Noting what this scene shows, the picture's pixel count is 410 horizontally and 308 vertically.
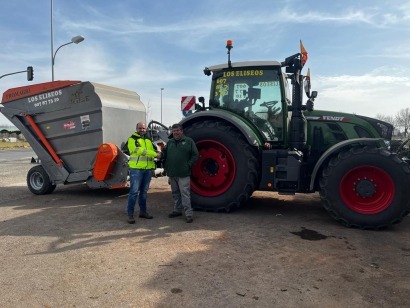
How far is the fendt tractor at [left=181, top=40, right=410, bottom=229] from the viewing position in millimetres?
6004

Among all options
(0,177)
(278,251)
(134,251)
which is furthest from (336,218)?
(0,177)

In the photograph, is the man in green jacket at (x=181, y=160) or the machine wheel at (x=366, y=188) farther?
the man in green jacket at (x=181, y=160)

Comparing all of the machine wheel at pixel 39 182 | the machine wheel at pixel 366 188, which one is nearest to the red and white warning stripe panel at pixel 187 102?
the machine wheel at pixel 39 182

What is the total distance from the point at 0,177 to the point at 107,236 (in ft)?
26.1

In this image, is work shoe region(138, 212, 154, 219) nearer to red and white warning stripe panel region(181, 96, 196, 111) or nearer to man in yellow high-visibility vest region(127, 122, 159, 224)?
man in yellow high-visibility vest region(127, 122, 159, 224)

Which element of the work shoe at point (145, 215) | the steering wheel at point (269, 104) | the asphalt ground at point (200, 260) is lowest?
the asphalt ground at point (200, 260)

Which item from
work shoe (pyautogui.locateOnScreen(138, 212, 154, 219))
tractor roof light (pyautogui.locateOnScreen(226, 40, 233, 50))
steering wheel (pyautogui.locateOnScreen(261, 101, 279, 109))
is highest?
tractor roof light (pyautogui.locateOnScreen(226, 40, 233, 50))

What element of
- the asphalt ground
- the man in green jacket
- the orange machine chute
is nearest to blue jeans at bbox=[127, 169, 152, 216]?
the asphalt ground

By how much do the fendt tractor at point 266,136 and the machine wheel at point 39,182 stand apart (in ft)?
11.9

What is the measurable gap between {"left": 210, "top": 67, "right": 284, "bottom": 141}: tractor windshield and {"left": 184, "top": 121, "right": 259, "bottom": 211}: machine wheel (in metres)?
0.47

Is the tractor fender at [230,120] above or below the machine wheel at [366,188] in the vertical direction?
above

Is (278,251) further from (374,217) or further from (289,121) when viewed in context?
(289,121)

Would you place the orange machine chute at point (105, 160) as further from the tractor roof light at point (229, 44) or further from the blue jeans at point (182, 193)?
the tractor roof light at point (229, 44)

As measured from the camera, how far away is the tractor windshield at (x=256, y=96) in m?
6.32
